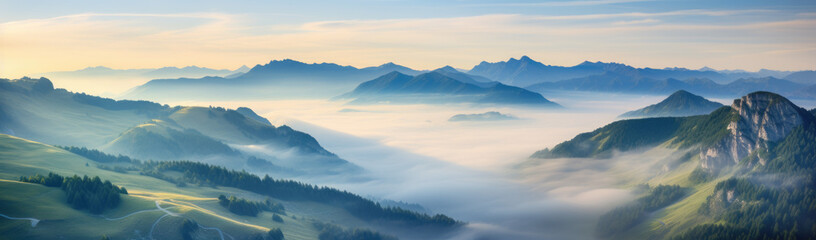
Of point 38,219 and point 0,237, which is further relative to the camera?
point 38,219

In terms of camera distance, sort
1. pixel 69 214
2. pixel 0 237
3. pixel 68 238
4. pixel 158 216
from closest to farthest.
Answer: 1. pixel 0 237
2. pixel 68 238
3. pixel 69 214
4. pixel 158 216

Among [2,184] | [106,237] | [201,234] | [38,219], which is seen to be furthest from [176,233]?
[2,184]

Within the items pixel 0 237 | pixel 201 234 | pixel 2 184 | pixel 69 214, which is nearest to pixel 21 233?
pixel 0 237

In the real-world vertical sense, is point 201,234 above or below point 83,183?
below

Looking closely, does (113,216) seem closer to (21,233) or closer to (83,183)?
(83,183)

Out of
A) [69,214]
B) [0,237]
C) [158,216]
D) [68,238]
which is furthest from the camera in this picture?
[158,216]

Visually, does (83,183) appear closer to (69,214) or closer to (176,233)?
(69,214)
